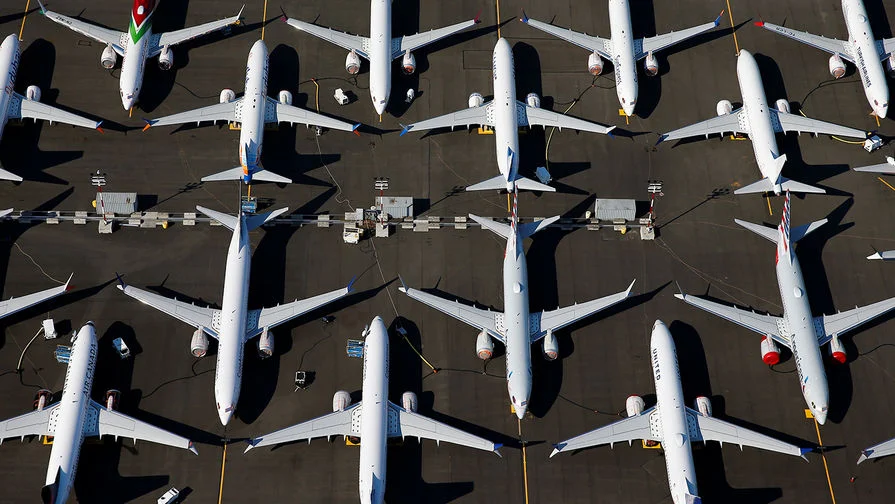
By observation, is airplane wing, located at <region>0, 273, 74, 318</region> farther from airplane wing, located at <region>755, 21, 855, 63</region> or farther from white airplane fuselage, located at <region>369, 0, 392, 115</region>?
airplane wing, located at <region>755, 21, 855, 63</region>

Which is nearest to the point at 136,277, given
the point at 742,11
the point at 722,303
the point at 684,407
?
the point at 684,407

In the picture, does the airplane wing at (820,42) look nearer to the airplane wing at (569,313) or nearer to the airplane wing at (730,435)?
the airplane wing at (569,313)

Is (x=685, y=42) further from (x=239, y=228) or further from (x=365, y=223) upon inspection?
(x=239, y=228)

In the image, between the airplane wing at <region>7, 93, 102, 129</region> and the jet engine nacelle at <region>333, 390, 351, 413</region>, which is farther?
the airplane wing at <region>7, 93, 102, 129</region>

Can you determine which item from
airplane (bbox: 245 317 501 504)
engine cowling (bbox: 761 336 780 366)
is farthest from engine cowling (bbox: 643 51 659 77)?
airplane (bbox: 245 317 501 504)

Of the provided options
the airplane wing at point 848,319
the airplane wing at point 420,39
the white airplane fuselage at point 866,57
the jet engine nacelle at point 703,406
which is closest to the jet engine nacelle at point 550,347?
the jet engine nacelle at point 703,406

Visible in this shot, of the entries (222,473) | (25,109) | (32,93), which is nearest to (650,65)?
(222,473)
